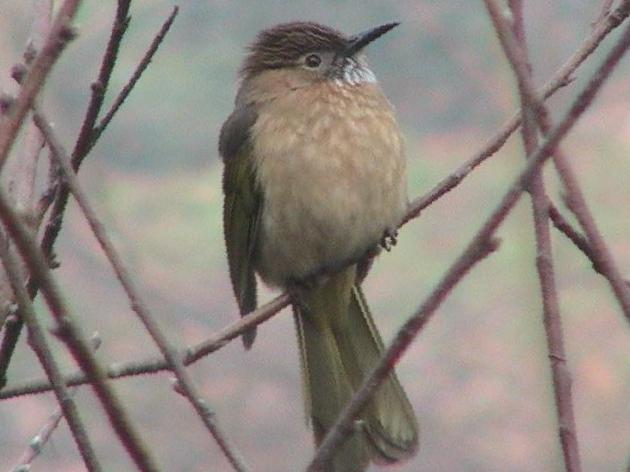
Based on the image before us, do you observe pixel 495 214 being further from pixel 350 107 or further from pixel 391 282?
pixel 391 282

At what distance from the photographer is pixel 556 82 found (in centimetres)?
242

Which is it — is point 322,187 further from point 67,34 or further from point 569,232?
point 67,34

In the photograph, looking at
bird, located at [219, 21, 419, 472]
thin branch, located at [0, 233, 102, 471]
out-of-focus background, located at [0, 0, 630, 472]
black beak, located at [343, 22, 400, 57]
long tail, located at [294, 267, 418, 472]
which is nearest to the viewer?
thin branch, located at [0, 233, 102, 471]

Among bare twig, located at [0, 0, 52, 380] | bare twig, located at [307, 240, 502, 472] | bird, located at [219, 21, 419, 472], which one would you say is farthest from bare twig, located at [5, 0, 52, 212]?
bird, located at [219, 21, 419, 472]

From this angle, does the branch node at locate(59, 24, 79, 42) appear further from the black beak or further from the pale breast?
the black beak

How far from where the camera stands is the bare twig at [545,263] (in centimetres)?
170

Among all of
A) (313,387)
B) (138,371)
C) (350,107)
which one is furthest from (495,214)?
(350,107)

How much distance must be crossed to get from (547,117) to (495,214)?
35 cm

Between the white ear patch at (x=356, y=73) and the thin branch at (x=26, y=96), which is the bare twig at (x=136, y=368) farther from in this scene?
the white ear patch at (x=356, y=73)

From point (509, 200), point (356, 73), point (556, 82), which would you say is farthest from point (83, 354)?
point (356, 73)

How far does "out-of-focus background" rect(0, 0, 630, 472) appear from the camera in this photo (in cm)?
574

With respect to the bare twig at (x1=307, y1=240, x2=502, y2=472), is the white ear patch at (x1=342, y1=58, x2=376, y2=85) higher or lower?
higher

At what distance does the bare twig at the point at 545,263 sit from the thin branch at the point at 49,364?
0.50 m

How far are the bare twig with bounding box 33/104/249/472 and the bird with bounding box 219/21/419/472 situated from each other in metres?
1.45
